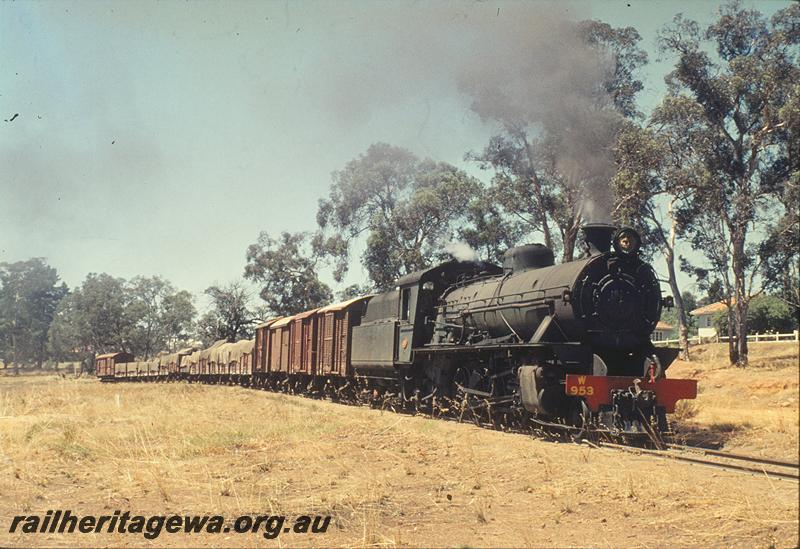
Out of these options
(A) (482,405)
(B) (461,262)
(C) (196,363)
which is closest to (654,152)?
(B) (461,262)

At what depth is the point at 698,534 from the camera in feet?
22.3

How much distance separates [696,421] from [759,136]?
18738 mm

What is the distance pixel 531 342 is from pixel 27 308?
4183 inches

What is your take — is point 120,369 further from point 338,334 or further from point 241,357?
point 338,334

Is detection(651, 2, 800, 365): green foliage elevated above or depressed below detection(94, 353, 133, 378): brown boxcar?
above

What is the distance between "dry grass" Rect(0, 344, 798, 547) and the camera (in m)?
6.80

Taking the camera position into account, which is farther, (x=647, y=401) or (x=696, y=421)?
(x=696, y=421)

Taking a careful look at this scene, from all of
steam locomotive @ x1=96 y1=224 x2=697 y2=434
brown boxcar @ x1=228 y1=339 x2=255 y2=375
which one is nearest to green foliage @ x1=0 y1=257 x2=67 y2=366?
brown boxcar @ x1=228 y1=339 x2=255 y2=375

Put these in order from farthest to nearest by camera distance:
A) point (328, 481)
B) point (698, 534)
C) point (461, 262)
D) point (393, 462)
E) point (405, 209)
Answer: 1. point (405, 209)
2. point (461, 262)
3. point (393, 462)
4. point (328, 481)
5. point (698, 534)

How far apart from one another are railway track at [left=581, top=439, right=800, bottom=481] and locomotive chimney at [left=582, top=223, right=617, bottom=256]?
12.9ft

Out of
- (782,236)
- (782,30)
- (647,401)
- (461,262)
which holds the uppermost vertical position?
(782,30)

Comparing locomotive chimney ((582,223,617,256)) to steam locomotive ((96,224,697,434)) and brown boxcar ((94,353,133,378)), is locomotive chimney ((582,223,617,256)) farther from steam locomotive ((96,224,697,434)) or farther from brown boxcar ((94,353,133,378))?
brown boxcar ((94,353,133,378))

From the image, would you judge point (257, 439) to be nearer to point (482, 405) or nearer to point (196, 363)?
point (482, 405)

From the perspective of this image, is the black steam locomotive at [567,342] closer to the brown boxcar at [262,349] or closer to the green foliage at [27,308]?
the brown boxcar at [262,349]
